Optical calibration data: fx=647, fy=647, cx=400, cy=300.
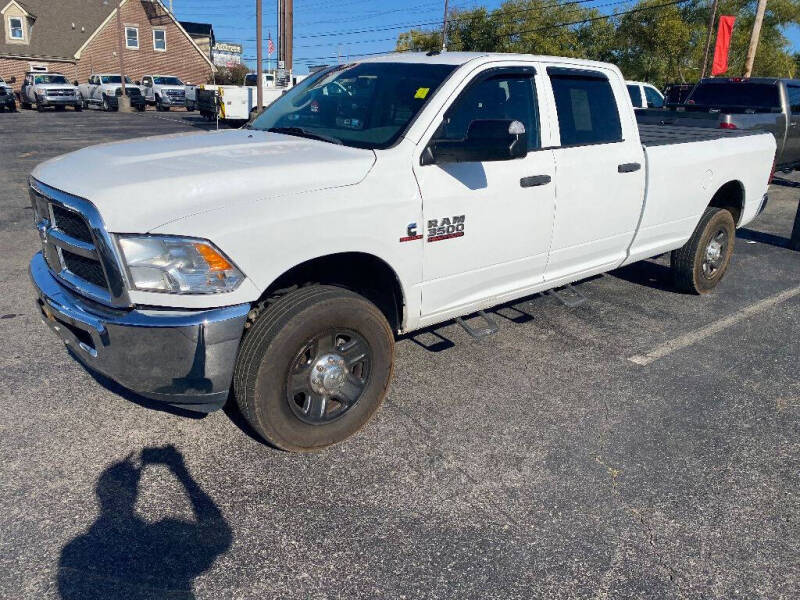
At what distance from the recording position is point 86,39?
46375 mm

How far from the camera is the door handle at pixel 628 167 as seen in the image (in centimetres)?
459

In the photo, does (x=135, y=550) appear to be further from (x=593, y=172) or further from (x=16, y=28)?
(x=16, y=28)

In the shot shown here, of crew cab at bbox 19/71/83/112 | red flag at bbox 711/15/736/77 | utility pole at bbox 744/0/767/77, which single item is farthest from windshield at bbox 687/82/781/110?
crew cab at bbox 19/71/83/112

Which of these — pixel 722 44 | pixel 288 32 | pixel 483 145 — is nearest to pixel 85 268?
pixel 483 145

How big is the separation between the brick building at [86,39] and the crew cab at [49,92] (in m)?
11.6

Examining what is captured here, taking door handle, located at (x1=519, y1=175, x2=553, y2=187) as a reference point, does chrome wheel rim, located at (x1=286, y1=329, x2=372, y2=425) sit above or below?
below

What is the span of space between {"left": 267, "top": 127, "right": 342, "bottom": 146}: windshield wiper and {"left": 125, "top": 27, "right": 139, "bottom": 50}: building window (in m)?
50.1

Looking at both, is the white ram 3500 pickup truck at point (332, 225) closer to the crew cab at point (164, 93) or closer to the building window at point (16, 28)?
the crew cab at point (164, 93)

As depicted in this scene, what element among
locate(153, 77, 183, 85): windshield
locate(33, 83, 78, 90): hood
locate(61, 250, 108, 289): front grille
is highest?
locate(153, 77, 183, 85): windshield

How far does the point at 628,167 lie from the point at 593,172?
444 mm

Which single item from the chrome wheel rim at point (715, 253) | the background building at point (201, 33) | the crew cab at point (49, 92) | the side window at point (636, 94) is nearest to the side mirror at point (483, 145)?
the chrome wheel rim at point (715, 253)

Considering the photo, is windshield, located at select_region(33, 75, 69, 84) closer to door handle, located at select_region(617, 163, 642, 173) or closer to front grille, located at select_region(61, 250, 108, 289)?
front grille, located at select_region(61, 250, 108, 289)

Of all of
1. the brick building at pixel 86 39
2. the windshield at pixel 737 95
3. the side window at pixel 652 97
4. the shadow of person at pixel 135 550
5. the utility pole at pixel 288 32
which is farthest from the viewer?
the brick building at pixel 86 39

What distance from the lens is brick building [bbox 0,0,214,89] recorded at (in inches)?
1757
